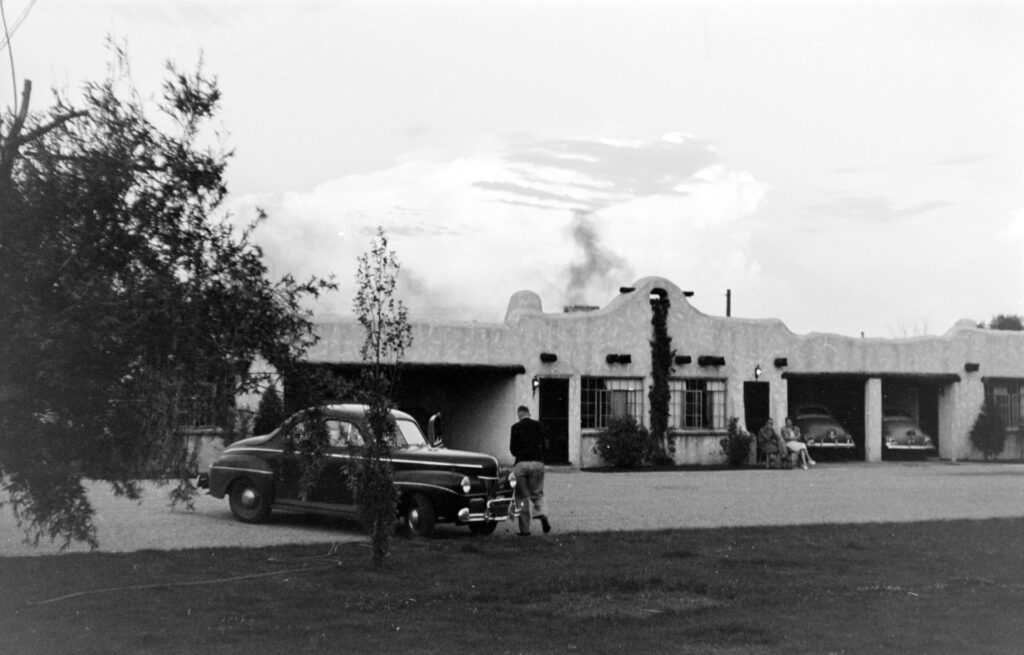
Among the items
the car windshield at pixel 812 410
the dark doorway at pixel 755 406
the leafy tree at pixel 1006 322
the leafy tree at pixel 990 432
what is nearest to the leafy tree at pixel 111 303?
the dark doorway at pixel 755 406

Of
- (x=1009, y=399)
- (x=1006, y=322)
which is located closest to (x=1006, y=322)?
(x=1006, y=322)

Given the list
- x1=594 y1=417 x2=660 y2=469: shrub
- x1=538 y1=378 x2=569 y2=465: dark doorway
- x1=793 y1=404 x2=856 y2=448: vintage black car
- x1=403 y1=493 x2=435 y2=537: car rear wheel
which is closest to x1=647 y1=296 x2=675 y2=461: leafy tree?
x1=594 y1=417 x2=660 y2=469: shrub

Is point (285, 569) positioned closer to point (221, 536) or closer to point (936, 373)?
point (221, 536)

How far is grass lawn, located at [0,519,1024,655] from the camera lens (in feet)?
28.8

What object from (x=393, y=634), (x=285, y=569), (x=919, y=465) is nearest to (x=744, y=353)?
(x=919, y=465)

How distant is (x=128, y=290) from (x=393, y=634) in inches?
133

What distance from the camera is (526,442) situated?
53.4 ft

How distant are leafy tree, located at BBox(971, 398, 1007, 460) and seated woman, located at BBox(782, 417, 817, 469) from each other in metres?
7.53

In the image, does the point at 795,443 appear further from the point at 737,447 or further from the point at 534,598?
the point at 534,598

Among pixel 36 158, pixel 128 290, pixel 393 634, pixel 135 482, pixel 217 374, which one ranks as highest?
pixel 36 158

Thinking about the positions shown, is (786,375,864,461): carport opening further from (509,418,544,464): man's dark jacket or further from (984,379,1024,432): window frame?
(509,418,544,464): man's dark jacket

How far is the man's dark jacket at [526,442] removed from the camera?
16.3m

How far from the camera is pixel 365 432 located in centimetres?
1307

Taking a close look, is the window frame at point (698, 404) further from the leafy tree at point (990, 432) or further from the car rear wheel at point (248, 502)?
the car rear wheel at point (248, 502)
